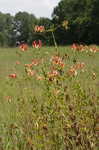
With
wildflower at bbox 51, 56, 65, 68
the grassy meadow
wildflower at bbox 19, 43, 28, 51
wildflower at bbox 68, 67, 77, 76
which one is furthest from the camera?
wildflower at bbox 19, 43, 28, 51

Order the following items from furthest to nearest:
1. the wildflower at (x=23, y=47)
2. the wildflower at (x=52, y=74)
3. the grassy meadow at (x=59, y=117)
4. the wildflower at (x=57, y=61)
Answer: the wildflower at (x=23, y=47), the wildflower at (x=57, y=61), the wildflower at (x=52, y=74), the grassy meadow at (x=59, y=117)

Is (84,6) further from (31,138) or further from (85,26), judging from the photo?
(31,138)

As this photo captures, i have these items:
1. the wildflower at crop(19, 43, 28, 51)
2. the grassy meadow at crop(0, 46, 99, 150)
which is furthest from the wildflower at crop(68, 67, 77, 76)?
the wildflower at crop(19, 43, 28, 51)

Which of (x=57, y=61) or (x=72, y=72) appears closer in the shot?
(x=57, y=61)

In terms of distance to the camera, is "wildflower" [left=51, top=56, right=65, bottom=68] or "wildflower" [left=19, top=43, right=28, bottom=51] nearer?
"wildflower" [left=51, top=56, right=65, bottom=68]

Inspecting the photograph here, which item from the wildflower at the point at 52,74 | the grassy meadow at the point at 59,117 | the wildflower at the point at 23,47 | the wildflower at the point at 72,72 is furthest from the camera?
the wildflower at the point at 23,47

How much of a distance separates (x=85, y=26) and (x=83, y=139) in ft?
150

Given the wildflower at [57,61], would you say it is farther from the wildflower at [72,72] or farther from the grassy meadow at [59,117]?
the wildflower at [72,72]

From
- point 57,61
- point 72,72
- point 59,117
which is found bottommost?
point 59,117

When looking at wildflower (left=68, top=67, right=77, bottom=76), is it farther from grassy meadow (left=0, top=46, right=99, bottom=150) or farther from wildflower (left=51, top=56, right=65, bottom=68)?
wildflower (left=51, top=56, right=65, bottom=68)

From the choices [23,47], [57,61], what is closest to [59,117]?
[57,61]

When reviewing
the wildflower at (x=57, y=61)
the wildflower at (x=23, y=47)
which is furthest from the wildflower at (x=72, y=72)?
the wildflower at (x=23, y=47)

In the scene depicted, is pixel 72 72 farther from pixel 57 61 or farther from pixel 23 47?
pixel 23 47

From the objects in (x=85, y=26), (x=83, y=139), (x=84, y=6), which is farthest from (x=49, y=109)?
(x=84, y=6)
